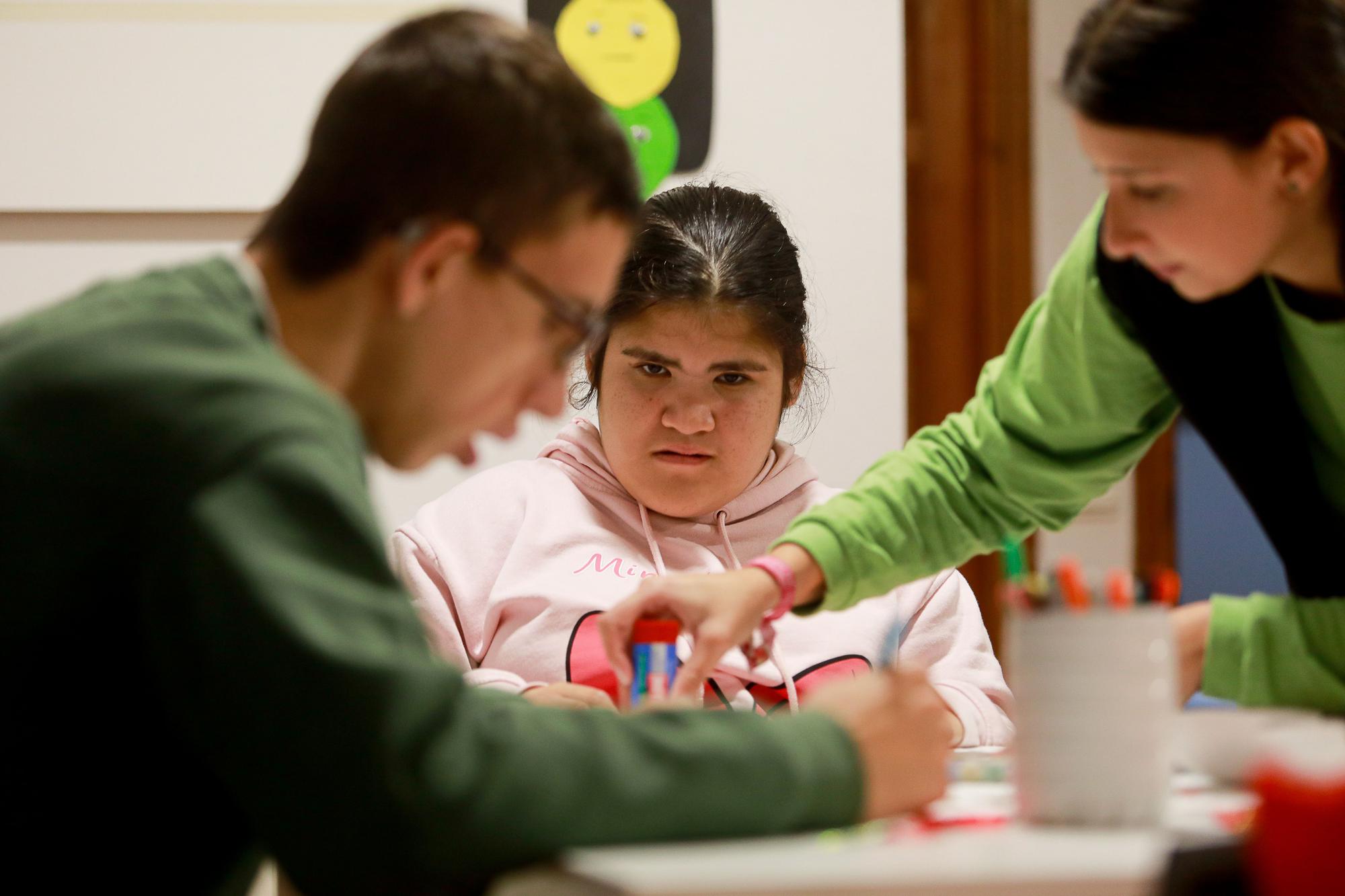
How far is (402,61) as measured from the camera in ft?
2.91

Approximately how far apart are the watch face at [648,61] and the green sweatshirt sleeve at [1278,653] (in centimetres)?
120

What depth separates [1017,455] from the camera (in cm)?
128

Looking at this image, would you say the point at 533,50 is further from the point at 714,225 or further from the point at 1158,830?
the point at 714,225

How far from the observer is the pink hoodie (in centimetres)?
157

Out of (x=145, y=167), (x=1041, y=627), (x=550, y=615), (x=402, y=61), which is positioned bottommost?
(x=550, y=615)

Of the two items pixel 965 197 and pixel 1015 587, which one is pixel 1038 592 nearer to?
pixel 1015 587

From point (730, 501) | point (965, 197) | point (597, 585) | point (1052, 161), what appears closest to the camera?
point (597, 585)

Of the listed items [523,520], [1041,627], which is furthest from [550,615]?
[1041,627]

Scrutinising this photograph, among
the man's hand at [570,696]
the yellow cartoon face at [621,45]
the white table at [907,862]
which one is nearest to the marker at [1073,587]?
the white table at [907,862]

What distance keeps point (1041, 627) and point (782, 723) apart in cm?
15

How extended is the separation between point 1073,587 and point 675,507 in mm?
1006

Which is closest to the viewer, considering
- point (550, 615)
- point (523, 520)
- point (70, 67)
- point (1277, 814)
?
point (1277, 814)

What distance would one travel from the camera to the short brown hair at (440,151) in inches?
33.4

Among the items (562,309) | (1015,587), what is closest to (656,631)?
(562,309)
